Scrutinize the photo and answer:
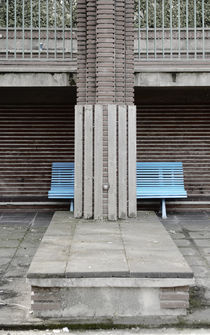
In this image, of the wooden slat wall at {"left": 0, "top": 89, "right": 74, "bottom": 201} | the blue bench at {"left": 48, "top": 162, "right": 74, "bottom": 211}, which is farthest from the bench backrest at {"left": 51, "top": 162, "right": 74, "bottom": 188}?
the wooden slat wall at {"left": 0, "top": 89, "right": 74, "bottom": 201}

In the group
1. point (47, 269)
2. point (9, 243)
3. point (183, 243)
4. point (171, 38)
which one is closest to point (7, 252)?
point (9, 243)

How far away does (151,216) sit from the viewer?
22.2 ft

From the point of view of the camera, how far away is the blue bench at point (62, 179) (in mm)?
8672

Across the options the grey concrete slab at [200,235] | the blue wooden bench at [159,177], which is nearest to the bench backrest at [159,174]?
the blue wooden bench at [159,177]

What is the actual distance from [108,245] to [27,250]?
1664 mm

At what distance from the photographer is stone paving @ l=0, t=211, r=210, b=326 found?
3824 mm

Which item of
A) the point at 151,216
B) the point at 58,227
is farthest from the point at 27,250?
the point at 151,216

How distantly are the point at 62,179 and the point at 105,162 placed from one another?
102 inches

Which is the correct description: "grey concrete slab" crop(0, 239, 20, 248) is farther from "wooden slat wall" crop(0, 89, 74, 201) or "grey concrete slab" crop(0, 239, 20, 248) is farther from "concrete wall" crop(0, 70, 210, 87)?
"concrete wall" crop(0, 70, 210, 87)

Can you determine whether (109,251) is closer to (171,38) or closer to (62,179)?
(62,179)

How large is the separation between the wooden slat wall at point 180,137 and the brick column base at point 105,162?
2.76 m

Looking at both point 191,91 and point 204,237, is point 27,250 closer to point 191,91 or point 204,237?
point 204,237

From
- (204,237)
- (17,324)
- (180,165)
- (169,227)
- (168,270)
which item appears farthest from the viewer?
(180,165)

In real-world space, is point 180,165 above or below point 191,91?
below
